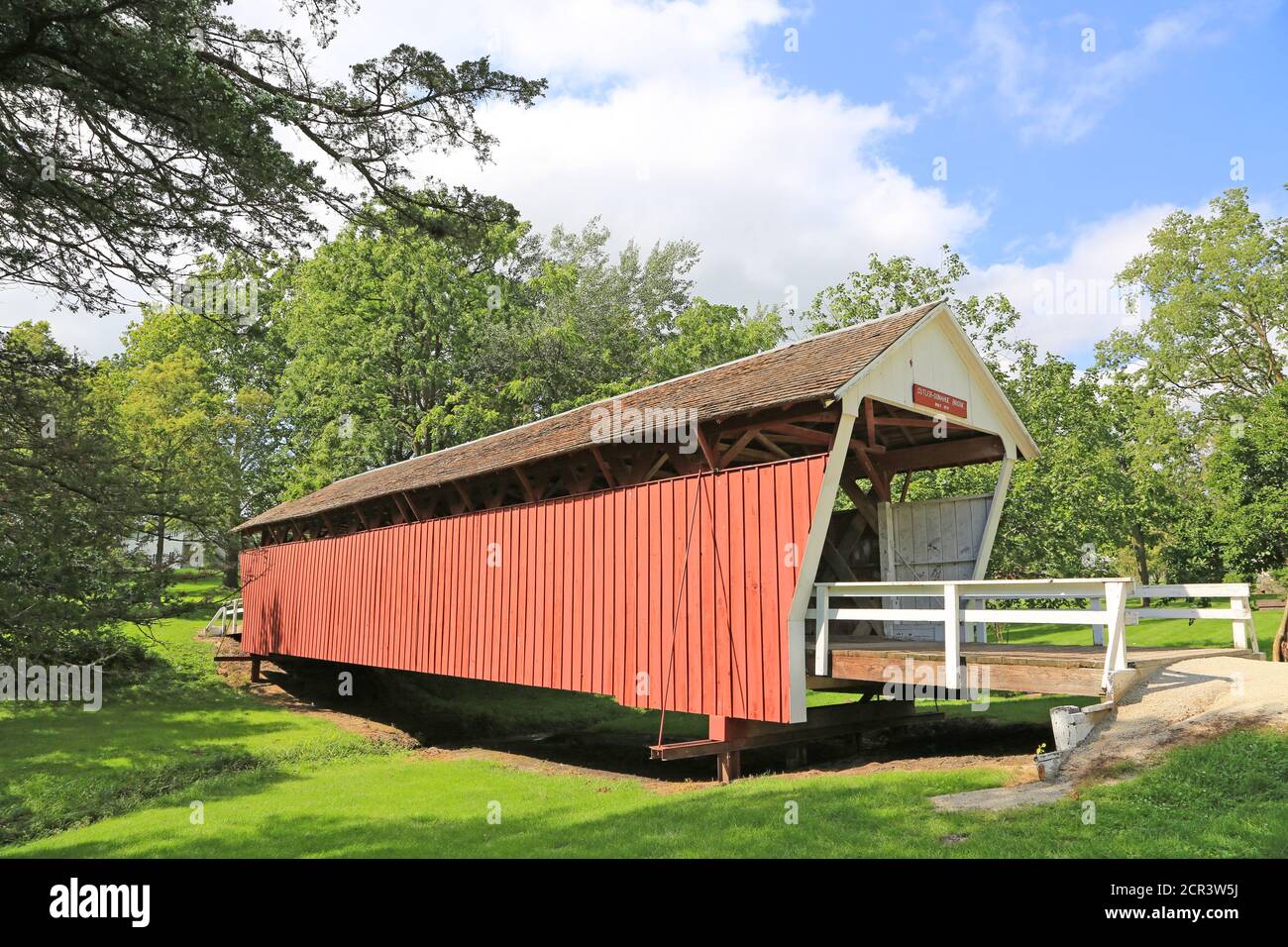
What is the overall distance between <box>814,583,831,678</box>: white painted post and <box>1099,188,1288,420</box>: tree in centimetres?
2397

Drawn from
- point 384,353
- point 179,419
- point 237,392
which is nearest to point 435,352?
point 384,353

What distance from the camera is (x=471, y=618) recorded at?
14.3 meters

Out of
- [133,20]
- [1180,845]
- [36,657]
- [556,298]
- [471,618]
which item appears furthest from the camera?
[556,298]

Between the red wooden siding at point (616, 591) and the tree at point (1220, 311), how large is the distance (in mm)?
24433

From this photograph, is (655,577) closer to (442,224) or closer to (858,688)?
(858,688)

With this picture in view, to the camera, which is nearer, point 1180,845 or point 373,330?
point 1180,845

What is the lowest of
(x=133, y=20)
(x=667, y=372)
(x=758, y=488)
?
(x=758, y=488)

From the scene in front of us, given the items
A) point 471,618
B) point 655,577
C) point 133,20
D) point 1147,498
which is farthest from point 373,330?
point 1147,498

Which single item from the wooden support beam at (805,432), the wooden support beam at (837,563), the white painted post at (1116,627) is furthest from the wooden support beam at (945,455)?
the white painted post at (1116,627)

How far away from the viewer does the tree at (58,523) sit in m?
7.11

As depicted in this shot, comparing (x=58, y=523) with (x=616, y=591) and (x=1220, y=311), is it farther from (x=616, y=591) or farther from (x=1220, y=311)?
(x=1220, y=311)

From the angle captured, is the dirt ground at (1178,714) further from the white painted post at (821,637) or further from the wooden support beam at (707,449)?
the wooden support beam at (707,449)

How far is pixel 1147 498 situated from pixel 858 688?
59.5 ft

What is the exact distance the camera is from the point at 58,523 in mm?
7641
